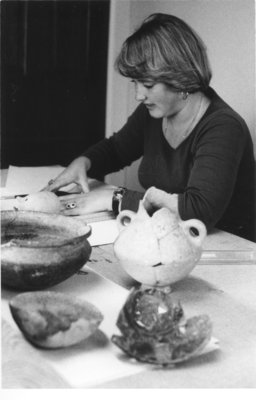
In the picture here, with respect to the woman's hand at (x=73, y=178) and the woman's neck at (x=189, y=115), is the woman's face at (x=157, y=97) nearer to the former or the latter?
the woman's neck at (x=189, y=115)

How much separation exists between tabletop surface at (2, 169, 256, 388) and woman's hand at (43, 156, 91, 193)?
1.80 feet

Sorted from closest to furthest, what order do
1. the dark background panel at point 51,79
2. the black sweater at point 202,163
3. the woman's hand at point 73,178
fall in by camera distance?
the black sweater at point 202,163 < the woman's hand at point 73,178 < the dark background panel at point 51,79

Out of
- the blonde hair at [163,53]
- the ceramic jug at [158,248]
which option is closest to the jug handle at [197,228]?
the ceramic jug at [158,248]

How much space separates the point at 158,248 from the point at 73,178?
0.89 m

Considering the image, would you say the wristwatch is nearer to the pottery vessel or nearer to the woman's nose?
the woman's nose

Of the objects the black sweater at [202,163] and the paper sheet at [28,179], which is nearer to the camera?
the black sweater at [202,163]

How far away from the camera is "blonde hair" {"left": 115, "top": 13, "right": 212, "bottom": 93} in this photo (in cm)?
161

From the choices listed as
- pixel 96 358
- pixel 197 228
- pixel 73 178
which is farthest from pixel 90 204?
pixel 96 358

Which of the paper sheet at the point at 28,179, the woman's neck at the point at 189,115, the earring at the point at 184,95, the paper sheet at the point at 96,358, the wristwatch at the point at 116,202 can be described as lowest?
the paper sheet at the point at 28,179

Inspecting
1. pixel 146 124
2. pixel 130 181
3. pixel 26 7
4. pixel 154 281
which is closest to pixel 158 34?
pixel 146 124

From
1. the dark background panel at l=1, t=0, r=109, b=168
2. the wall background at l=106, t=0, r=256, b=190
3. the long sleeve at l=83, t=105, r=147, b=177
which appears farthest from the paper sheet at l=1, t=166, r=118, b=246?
the dark background panel at l=1, t=0, r=109, b=168

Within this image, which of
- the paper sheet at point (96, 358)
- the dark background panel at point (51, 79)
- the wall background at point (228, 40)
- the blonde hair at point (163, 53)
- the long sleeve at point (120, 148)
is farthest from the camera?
the dark background panel at point (51, 79)

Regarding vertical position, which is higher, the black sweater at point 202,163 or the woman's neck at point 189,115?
the woman's neck at point 189,115

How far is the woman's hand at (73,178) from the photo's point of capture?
1.74m
